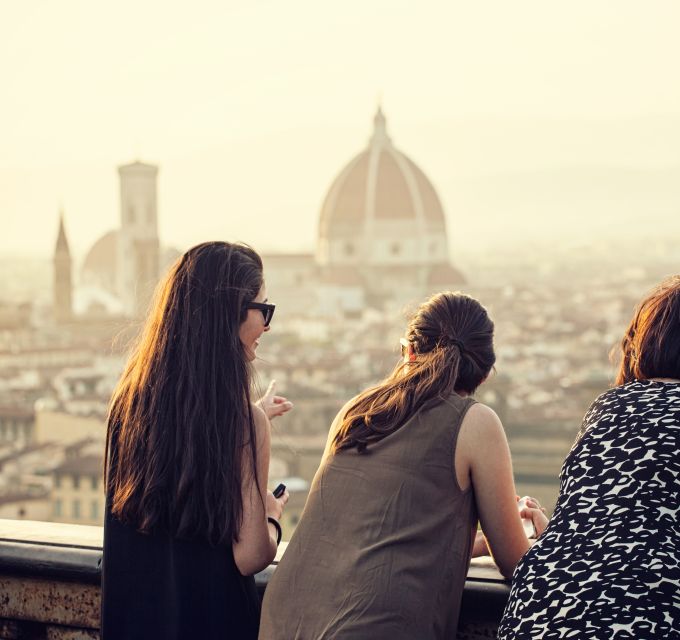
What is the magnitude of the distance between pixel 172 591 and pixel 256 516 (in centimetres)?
10

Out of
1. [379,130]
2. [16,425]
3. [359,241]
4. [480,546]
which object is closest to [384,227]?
[359,241]

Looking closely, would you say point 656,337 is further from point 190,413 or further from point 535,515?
point 190,413

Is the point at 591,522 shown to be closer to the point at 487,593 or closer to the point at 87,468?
the point at 487,593

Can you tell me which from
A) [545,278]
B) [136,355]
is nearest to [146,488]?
[136,355]

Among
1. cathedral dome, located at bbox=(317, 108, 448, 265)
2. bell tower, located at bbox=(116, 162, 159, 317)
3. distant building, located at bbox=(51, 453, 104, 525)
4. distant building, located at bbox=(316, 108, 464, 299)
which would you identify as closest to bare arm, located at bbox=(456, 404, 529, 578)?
distant building, located at bbox=(51, 453, 104, 525)

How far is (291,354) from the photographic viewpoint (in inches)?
1515

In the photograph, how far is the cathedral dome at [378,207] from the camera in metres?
50.7

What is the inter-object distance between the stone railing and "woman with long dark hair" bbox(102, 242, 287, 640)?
0.12 metres

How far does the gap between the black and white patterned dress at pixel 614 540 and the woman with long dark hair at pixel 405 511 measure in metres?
0.09

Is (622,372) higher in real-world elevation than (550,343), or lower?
higher

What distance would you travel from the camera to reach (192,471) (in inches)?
46.0

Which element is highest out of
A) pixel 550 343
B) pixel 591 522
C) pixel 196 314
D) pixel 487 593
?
pixel 196 314

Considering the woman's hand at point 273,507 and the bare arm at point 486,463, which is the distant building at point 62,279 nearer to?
the woman's hand at point 273,507

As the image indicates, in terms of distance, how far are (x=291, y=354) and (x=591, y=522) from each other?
37.5 metres
